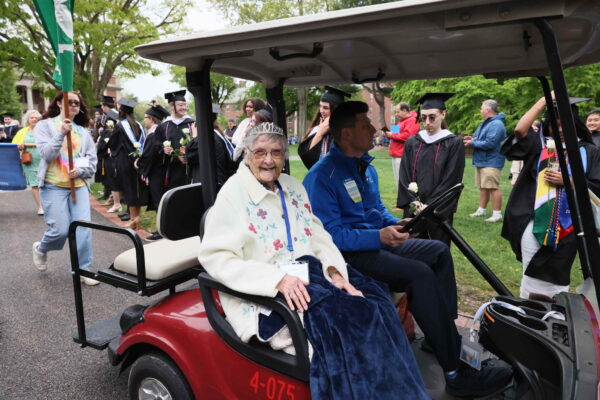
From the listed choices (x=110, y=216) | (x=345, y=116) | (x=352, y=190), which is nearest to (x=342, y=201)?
(x=352, y=190)

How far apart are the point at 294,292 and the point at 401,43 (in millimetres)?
1400

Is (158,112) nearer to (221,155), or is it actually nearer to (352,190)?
(221,155)

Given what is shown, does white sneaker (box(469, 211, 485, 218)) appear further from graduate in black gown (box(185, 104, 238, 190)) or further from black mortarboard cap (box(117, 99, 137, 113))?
black mortarboard cap (box(117, 99, 137, 113))

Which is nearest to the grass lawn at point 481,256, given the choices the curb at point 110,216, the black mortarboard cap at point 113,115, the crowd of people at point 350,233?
the curb at point 110,216

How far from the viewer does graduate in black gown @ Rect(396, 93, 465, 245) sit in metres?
4.40

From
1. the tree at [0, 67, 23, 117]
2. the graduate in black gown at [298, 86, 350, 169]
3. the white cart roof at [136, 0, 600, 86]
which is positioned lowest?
the graduate in black gown at [298, 86, 350, 169]

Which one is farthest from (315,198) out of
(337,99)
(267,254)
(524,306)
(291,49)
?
(337,99)

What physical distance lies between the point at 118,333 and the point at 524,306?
2.37 m

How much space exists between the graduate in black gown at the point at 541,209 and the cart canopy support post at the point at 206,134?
2.11 metres

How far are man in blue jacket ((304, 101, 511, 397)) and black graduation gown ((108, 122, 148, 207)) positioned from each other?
496 cm

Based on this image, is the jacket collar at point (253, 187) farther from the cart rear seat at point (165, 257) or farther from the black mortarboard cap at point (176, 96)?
the black mortarboard cap at point (176, 96)

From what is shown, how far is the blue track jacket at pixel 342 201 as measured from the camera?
2566mm

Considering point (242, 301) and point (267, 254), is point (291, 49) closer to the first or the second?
point (267, 254)

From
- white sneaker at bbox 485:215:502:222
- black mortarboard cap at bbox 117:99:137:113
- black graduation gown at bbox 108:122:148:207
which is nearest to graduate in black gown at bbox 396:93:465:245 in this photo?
white sneaker at bbox 485:215:502:222
